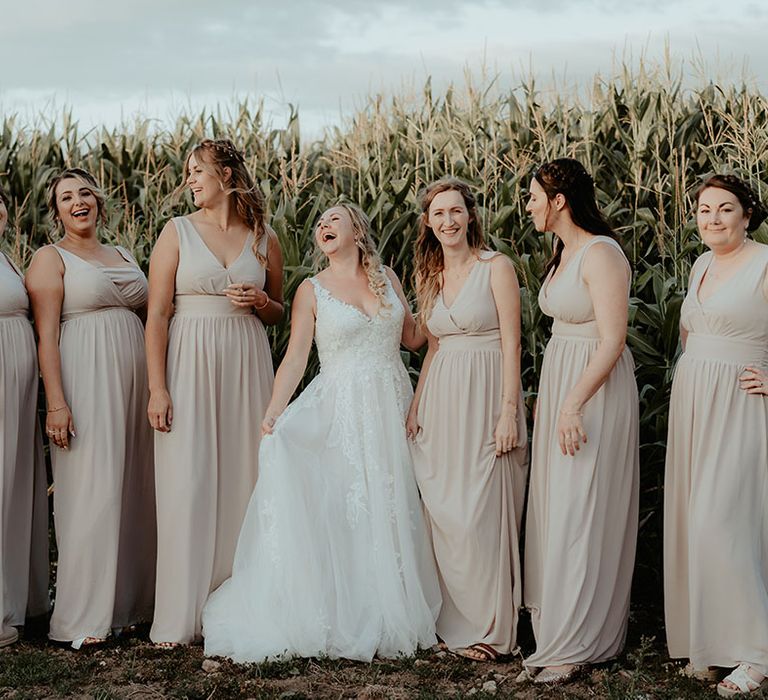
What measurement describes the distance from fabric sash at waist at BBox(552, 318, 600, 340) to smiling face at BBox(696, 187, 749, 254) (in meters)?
0.55

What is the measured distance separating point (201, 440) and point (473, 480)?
123 centimetres

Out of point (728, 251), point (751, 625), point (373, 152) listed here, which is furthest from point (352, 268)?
point (373, 152)

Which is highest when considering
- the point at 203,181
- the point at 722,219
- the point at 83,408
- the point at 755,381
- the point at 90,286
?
the point at 203,181

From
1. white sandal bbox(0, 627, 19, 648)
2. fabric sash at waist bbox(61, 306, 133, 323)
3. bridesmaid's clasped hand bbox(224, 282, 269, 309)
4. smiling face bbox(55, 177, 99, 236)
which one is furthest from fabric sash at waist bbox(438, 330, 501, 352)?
white sandal bbox(0, 627, 19, 648)

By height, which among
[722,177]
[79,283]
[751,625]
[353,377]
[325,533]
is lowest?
[751,625]

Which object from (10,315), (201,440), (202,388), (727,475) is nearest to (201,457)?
(201,440)

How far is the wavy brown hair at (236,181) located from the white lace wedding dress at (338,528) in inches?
17.9

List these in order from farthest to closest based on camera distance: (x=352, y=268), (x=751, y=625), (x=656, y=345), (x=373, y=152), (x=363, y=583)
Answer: (x=373, y=152) < (x=656, y=345) < (x=352, y=268) < (x=363, y=583) < (x=751, y=625)

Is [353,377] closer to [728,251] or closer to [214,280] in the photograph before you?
[214,280]

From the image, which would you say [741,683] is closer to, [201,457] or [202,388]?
[201,457]

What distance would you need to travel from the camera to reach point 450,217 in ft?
14.4

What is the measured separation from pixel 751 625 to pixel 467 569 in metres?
1.14

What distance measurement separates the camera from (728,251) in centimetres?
407

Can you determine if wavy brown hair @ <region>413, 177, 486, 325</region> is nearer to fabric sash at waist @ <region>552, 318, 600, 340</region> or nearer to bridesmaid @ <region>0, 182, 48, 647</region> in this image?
fabric sash at waist @ <region>552, 318, 600, 340</region>
